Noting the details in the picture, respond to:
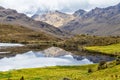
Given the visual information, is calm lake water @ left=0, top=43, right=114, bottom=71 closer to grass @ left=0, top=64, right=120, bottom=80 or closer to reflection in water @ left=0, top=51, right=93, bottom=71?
reflection in water @ left=0, top=51, right=93, bottom=71

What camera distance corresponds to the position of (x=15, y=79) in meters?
66.3

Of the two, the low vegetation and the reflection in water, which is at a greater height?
the reflection in water

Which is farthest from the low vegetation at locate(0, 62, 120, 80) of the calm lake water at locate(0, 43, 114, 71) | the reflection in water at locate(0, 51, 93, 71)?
the reflection in water at locate(0, 51, 93, 71)

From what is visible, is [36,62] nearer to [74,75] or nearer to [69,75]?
[69,75]

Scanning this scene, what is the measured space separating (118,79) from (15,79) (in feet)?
96.2

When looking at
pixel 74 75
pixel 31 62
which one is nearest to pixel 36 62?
pixel 31 62

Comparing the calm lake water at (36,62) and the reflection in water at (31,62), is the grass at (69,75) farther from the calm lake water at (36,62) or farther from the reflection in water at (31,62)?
the reflection in water at (31,62)

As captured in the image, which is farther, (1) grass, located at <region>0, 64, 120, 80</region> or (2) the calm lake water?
(2) the calm lake water

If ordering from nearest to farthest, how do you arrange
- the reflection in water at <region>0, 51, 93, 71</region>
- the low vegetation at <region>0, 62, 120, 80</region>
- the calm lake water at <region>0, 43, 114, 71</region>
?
the low vegetation at <region>0, 62, 120, 80</region>
the reflection in water at <region>0, 51, 93, 71</region>
the calm lake water at <region>0, 43, 114, 71</region>

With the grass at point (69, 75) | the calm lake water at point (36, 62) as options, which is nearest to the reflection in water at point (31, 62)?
the calm lake water at point (36, 62)

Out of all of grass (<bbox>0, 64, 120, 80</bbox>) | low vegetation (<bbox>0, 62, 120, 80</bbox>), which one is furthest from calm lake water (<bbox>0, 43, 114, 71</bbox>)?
low vegetation (<bbox>0, 62, 120, 80</bbox>)

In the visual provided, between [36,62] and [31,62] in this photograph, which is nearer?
[36,62]

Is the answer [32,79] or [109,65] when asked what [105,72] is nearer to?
[109,65]

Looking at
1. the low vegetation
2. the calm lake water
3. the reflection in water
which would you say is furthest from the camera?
A: the calm lake water
